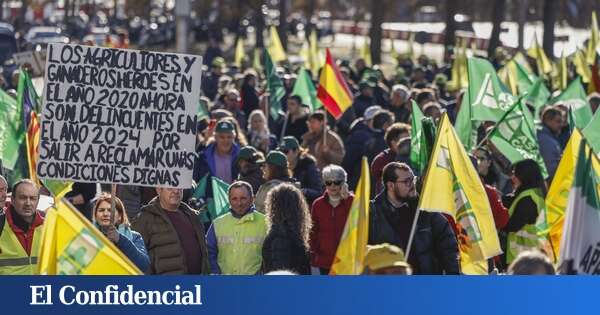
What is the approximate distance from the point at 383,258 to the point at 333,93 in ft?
36.3

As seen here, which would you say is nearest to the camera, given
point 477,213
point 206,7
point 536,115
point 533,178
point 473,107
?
point 477,213

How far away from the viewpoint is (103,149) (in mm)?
9648

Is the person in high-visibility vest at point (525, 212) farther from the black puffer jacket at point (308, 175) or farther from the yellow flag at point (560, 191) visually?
the black puffer jacket at point (308, 175)

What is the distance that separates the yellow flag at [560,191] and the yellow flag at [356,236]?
2.04 meters

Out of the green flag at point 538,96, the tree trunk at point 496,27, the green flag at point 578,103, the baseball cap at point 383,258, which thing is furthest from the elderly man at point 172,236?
the tree trunk at point 496,27

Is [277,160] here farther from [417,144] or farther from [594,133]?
[594,133]

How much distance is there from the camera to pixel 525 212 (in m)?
10.9

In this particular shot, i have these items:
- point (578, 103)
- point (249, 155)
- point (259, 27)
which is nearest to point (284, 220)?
point (249, 155)

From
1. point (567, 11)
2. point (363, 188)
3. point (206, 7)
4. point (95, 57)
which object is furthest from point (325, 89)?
point (206, 7)

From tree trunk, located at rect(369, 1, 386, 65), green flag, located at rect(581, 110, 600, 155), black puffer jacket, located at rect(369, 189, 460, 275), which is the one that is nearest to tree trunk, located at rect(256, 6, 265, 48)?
tree trunk, located at rect(369, 1, 386, 65)

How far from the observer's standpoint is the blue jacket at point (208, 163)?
1371 cm

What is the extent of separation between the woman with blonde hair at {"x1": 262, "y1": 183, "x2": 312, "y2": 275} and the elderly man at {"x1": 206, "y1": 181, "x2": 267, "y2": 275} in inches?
11.9

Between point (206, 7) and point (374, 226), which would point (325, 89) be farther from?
point (206, 7)

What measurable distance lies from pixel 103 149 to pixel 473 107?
6.44m
